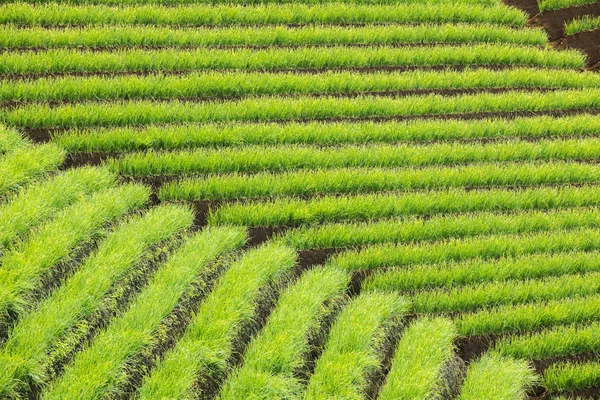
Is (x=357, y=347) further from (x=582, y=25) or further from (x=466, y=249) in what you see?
(x=582, y=25)

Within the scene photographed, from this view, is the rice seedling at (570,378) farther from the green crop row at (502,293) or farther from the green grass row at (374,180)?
the green grass row at (374,180)

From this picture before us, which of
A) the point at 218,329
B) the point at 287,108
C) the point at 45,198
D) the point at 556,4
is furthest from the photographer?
the point at 556,4

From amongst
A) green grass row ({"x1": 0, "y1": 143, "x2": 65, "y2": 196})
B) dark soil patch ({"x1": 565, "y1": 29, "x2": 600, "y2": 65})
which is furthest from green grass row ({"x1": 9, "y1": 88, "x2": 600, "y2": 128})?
dark soil patch ({"x1": 565, "y1": 29, "x2": 600, "y2": 65})

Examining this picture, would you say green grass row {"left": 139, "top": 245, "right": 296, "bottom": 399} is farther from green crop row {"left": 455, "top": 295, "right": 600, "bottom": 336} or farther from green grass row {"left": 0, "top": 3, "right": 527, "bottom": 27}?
green grass row {"left": 0, "top": 3, "right": 527, "bottom": 27}

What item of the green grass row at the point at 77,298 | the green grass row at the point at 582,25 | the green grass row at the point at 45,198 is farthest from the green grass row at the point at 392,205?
the green grass row at the point at 582,25

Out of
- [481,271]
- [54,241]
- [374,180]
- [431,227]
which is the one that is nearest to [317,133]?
[374,180]

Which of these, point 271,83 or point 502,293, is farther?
point 271,83

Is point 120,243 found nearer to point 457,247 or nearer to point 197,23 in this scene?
point 457,247
